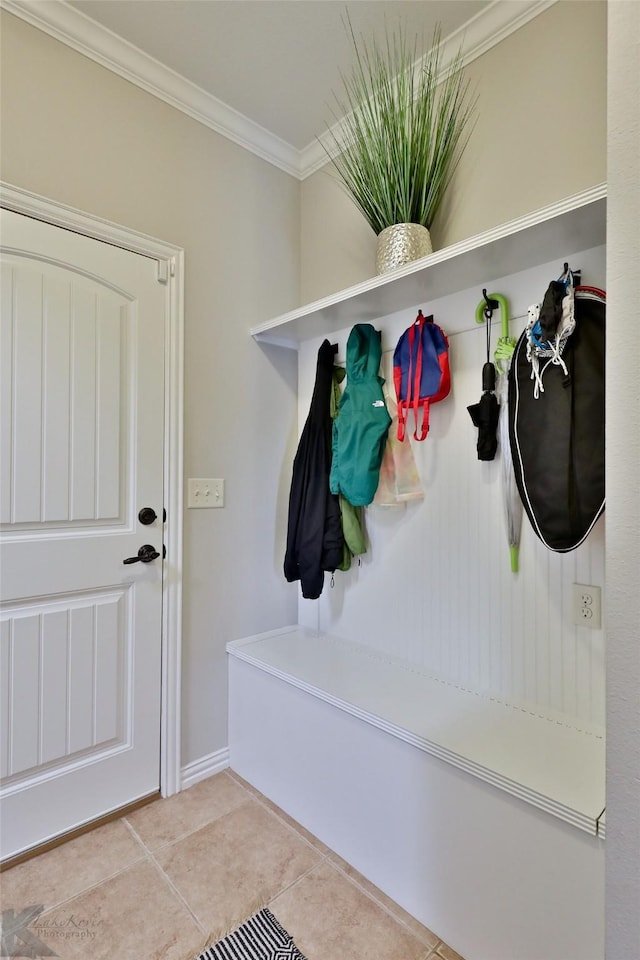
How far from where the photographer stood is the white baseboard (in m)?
1.86

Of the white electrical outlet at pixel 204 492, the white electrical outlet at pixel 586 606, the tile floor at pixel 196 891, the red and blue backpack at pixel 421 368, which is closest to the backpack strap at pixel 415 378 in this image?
the red and blue backpack at pixel 421 368

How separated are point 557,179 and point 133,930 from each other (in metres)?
2.45

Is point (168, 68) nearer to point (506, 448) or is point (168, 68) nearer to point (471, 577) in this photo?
point (506, 448)

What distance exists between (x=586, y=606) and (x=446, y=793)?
2.08 feet

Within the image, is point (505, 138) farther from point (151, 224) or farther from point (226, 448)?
point (226, 448)

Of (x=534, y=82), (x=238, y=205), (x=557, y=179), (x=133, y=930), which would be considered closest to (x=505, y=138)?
(x=534, y=82)

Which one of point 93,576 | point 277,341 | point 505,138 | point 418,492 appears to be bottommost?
point 93,576

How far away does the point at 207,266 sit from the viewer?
6.40 feet

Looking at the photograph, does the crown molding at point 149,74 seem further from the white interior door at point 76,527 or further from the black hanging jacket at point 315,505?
the black hanging jacket at point 315,505

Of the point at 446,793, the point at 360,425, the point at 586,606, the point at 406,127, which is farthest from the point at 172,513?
the point at 406,127

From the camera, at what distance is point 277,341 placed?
218 centimetres

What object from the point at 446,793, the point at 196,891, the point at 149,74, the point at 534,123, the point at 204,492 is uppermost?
the point at 149,74

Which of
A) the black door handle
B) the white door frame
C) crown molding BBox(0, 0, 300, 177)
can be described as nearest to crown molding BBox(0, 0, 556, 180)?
crown molding BBox(0, 0, 300, 177)

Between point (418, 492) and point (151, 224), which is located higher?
point (151, 224)
